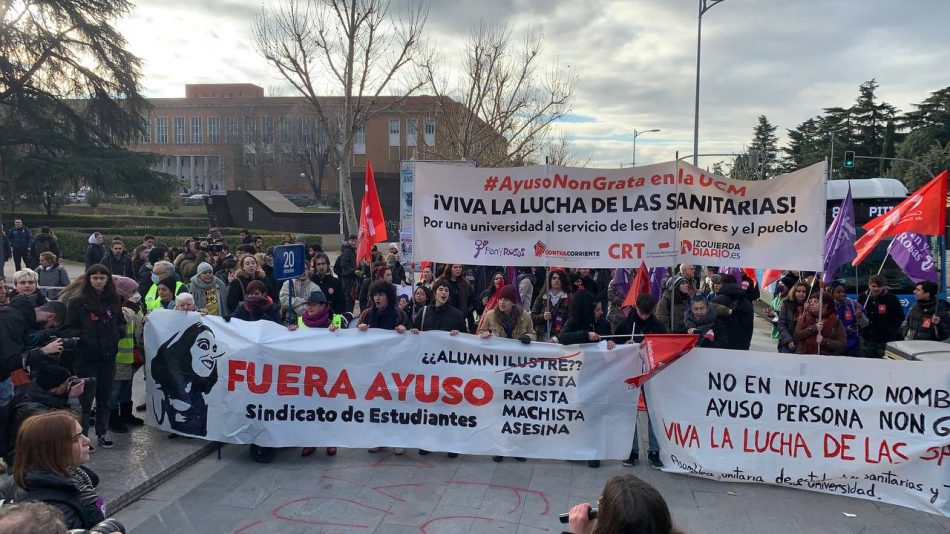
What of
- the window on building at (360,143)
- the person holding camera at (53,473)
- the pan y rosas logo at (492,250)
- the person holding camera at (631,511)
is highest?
the window on building at (360,143)

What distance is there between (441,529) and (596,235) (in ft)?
10.7

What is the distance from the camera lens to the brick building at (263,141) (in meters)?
68.8

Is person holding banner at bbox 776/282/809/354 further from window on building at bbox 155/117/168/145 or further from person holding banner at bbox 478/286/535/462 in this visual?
window on building at bbox 155/117/168/145

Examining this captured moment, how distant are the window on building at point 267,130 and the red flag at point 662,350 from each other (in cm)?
7068

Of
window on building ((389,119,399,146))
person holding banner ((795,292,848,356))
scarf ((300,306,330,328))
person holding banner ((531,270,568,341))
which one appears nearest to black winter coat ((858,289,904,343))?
person holding banner ((795,292,848,356))

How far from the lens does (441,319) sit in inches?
276

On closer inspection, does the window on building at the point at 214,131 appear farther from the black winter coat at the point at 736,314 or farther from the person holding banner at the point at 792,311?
the person holding banner at the point at 792,311

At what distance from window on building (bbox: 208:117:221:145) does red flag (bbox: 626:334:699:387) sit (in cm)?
8531

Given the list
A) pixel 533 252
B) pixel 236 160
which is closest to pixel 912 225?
pixel 533 252

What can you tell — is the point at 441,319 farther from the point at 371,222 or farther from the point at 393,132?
the point at 393,132

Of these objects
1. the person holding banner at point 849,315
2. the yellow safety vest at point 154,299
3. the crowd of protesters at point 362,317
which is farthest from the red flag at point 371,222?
the person holding banner at point 849,315

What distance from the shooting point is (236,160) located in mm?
73812

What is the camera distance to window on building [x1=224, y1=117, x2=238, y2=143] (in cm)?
7581

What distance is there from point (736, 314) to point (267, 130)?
7038cm
